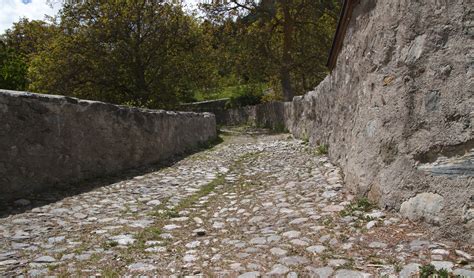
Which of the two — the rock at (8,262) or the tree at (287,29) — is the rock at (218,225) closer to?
the rock at (8,262)

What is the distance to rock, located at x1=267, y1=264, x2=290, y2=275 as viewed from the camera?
2565 millimetres

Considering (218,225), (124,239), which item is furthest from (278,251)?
(124,239)

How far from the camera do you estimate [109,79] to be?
17766mm

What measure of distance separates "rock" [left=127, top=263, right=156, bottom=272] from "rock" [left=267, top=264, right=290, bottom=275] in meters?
0.89

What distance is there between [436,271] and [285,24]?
70.1ft

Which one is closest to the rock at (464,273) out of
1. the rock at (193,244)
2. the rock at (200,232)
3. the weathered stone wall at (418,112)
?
the weathered stone wall at (418,112)

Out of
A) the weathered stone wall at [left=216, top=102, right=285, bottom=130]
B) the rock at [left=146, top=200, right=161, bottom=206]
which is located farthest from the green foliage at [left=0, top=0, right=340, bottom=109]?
the rock at [left=146, top=200, right=161, bottom=206]

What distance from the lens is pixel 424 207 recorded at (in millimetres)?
2879

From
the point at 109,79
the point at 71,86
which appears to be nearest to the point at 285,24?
the point at 109,79

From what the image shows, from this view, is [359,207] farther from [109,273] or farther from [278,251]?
[109,273]

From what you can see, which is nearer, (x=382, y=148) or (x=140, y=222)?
(x=382, y=148)

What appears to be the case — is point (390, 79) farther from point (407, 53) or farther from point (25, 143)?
point (25, 143)

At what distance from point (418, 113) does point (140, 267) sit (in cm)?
255

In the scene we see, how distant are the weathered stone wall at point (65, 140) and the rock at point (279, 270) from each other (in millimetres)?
3548
